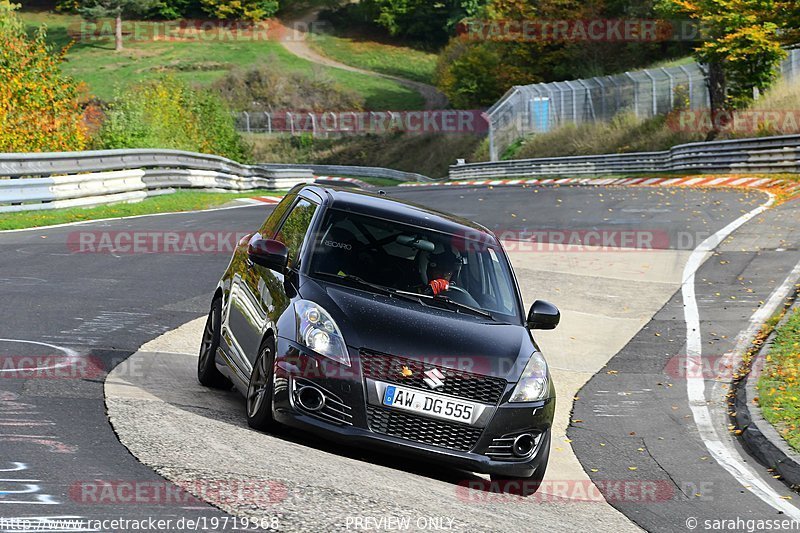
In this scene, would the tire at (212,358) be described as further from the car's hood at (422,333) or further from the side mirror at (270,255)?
the car's hood at (422,333)

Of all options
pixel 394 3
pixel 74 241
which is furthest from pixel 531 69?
pixel 74 241

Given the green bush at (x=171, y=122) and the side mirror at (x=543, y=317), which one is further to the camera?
the green bush at (x=171, y=122)

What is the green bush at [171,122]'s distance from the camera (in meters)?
31.5

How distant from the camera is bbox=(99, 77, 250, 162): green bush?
31500mm

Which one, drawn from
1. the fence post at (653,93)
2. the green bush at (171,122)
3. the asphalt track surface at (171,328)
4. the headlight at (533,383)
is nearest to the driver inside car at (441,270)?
the headlight at (533,383)

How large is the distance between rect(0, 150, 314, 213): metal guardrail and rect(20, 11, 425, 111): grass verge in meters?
61.3

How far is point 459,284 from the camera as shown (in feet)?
27.8

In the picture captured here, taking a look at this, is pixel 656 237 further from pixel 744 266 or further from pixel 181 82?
pixel 181 82

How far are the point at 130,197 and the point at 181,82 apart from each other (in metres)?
17.1

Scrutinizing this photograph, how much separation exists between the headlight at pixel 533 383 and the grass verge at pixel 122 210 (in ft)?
44.2

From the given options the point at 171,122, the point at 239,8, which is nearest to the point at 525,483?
the point at 171,122

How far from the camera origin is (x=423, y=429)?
7.30 metres

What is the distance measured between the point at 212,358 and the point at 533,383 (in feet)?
9.07

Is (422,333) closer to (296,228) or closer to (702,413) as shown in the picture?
(296,228)
